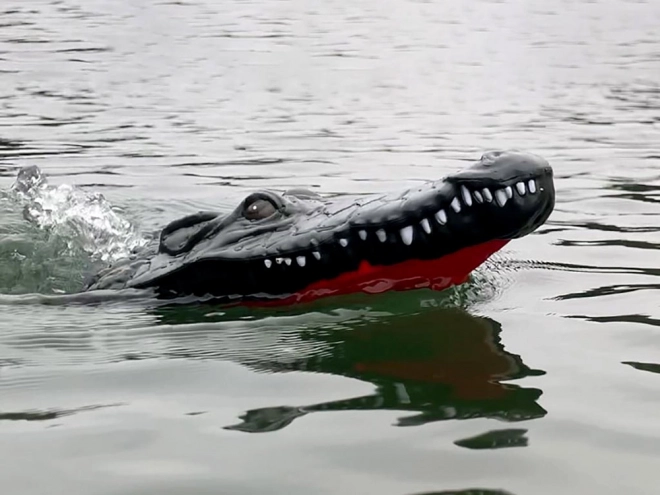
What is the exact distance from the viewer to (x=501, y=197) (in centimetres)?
400

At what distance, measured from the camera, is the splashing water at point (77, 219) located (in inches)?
252

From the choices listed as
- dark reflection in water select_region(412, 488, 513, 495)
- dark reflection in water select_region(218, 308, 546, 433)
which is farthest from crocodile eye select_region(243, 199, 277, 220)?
dark reflection in water select_region(412, 488, 513, 495)

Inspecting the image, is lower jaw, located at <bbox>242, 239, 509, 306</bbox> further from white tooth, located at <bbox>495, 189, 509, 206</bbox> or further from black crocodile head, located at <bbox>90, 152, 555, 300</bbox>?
white tooth, located at <bbox>495, 189, 509, 206</bbox>

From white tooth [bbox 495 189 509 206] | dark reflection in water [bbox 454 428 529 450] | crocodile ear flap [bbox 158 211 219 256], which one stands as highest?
white tooth [bbox 495 189 509 206]

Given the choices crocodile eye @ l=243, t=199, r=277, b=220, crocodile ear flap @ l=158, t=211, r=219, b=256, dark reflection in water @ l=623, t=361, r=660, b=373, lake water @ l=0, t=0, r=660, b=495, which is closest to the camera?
lake water @ l=0, t=0, r=660, b=495

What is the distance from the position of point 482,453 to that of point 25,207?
4874 mm

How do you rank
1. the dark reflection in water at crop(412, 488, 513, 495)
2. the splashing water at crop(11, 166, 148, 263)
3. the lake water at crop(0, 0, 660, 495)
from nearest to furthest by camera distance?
the dark reflection in water at crop(412, 488, 513, 495)
the lake water at crop(0, 0, 660, 495)
the splashing water at crop(11, 166, 148, 263)

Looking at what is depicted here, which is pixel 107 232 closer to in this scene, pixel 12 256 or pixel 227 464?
pixel 12 256

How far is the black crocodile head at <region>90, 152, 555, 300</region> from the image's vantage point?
4.04 meters

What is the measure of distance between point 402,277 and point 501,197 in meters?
0.64

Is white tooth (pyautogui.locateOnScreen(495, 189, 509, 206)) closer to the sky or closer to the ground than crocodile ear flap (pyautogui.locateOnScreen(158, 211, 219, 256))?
closer to the sky

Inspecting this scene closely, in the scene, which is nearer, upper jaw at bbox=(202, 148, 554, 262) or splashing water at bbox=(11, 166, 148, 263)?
upper jaw at bbox=(202, 148, 554, 262)

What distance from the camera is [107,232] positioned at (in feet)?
22.0

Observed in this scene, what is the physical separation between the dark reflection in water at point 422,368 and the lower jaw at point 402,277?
15 cm
